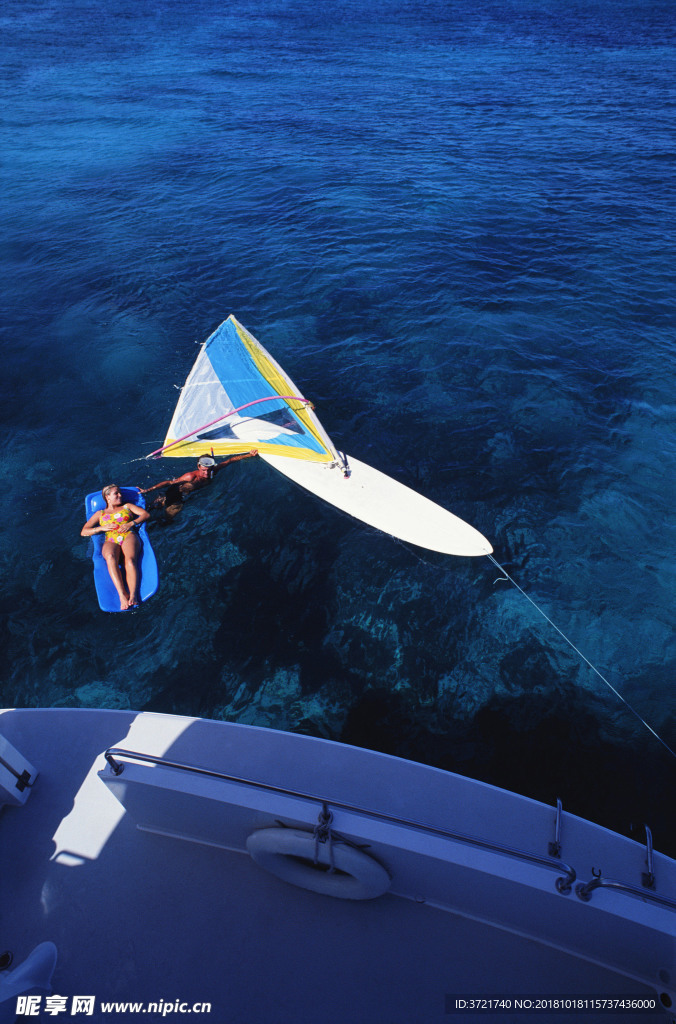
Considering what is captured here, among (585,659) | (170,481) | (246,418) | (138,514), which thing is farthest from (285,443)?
(585,659)

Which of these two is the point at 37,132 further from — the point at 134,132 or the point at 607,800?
the point at 607,800

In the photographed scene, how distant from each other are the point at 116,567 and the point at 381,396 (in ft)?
31.0

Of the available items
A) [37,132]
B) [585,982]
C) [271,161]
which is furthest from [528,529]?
[37,132]

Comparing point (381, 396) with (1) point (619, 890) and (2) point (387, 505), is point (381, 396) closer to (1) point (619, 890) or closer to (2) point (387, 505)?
(2) point (387, 505)

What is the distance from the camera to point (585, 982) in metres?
5.81

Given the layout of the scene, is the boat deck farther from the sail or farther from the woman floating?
the sail

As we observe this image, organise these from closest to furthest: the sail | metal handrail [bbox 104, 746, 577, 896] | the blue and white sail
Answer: metal handrail [bbox 104, 746, 577, 896] < the blue and white sail < the sail

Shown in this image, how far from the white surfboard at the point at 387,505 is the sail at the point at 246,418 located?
0.43m

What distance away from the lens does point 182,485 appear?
14.3m

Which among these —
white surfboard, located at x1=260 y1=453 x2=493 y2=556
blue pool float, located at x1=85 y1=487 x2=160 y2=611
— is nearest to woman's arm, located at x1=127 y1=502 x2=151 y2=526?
blue pool float, located at x1=85 y1=487 x2=160 y2=611

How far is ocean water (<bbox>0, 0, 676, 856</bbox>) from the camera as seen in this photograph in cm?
1073

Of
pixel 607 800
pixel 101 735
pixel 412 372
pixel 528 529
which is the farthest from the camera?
pixel 412 372

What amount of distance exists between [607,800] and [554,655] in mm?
2782

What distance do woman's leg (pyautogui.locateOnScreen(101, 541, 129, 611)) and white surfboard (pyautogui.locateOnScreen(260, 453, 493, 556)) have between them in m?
4.69
